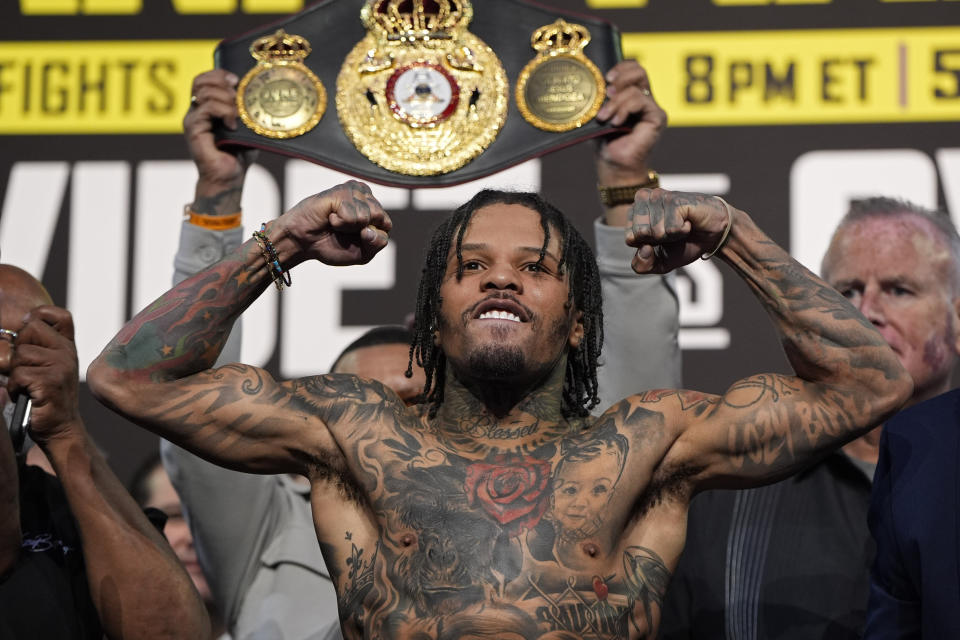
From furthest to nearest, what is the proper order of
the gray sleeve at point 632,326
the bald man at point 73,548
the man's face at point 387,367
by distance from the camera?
the man's face at point 387,367 < the gray sleeve at point 632,326 < the bald man at point 73,548

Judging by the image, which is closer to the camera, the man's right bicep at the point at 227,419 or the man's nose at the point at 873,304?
the man's right bicep at the point at 227,419

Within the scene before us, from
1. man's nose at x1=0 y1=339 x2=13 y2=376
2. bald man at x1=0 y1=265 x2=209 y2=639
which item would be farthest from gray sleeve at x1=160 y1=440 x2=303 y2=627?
man's nose at x1=0 y1=339 x2=13 y2=376

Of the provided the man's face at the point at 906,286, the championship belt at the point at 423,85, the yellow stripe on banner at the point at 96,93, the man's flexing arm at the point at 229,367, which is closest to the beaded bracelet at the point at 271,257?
the man's flexing arm at the point at 229,367

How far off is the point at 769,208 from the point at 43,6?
202 cm

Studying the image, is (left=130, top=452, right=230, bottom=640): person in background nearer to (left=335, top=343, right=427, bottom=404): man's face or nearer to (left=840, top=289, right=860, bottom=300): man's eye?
(left=335, top=343, right=427, bottom=404): man's face

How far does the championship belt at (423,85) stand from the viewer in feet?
8.06

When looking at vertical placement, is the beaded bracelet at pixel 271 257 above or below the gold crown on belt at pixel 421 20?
below

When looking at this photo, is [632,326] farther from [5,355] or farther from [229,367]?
[5,355]

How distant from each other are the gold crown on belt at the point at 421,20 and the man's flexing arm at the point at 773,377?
0.76m

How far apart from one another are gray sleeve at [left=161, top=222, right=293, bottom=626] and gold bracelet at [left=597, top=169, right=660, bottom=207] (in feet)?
2.41

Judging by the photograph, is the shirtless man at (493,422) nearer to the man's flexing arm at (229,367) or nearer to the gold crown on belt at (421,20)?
the man's flexing arm at (229,367)

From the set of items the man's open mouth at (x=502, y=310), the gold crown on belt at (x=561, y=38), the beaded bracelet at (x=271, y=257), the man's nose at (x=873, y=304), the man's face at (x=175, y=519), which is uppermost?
the gold crown on belt at (x=561, y=38)

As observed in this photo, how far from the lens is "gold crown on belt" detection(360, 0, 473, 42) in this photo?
2.54 meters

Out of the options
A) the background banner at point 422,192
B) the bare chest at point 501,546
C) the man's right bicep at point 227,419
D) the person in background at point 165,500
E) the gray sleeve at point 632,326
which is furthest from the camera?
the background banner at point 422,192
